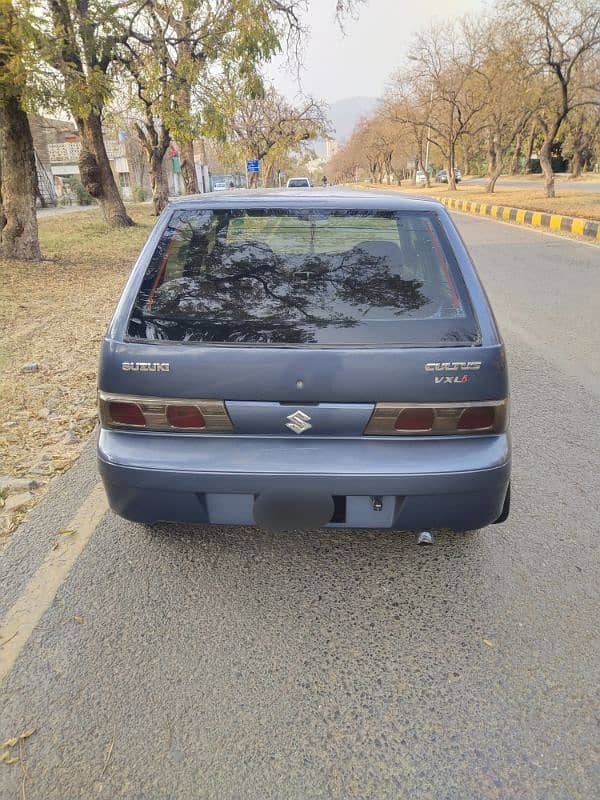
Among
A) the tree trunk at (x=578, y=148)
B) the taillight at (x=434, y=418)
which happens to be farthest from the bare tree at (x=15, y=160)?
the tree trunk at (x=578, y=148)

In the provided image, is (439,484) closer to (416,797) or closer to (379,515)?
(379,515)

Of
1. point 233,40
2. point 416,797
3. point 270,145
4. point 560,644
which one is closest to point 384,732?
point 416,797

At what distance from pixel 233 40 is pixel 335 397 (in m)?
14.3

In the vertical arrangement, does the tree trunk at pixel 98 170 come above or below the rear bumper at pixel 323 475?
above

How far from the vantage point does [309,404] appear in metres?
2.26

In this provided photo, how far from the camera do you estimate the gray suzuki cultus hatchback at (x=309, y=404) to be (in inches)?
87.7

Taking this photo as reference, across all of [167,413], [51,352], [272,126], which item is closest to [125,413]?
[167,413]

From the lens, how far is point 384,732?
6.16 ft

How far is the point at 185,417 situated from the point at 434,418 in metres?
0.94

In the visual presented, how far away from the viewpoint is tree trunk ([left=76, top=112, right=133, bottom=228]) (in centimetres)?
1647

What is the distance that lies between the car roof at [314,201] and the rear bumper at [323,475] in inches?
41.2

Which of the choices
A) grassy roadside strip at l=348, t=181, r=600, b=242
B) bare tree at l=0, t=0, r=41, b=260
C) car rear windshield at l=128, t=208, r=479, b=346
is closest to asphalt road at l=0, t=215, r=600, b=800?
car rear windshield at l=128, t=208, r=479, b=346

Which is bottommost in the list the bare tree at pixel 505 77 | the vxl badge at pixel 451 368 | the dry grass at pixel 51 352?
the dry grass at pixel 51 352

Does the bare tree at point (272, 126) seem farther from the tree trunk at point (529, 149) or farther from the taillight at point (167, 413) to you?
the taillight at point (167, 413)
